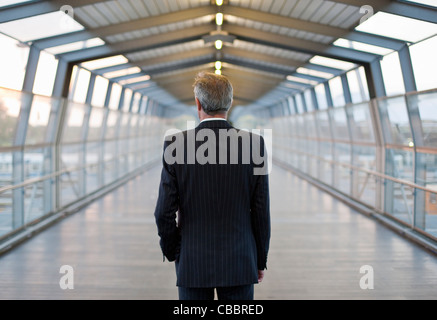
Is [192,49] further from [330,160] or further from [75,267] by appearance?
[75,267]

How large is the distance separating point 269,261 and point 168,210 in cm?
392

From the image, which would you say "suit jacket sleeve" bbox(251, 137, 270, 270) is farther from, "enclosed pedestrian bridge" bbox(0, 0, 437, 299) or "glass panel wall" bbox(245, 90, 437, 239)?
"glass panel wall" bbox(245, 90, 437, 239)

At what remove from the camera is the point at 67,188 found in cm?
989

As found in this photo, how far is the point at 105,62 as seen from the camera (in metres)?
11.9

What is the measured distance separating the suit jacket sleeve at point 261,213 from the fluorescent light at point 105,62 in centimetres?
976

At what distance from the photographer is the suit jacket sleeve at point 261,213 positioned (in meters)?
2.28

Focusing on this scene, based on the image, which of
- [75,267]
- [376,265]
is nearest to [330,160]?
[376,265]

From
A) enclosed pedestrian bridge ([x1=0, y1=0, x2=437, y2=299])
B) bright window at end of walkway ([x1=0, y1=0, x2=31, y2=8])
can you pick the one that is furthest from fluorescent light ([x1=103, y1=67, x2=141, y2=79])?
bright window at end of walkway ([x1=0, y1=0, x2=31, y2=8])

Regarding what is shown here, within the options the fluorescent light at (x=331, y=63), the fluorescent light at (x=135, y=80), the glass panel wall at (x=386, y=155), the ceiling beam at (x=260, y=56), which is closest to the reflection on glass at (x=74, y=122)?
the ceiling beam at (x=260, y=56)

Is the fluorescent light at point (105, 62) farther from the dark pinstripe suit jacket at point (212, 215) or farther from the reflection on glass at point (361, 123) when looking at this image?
the dark pinstripe suit jacket at point (212, 215)

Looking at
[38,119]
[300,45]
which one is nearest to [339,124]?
[300,45]

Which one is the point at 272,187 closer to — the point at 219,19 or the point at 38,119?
the point at 219,19

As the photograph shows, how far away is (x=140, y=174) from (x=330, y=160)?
7626 millimetres

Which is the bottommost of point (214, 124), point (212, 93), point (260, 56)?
point (214, 124)
